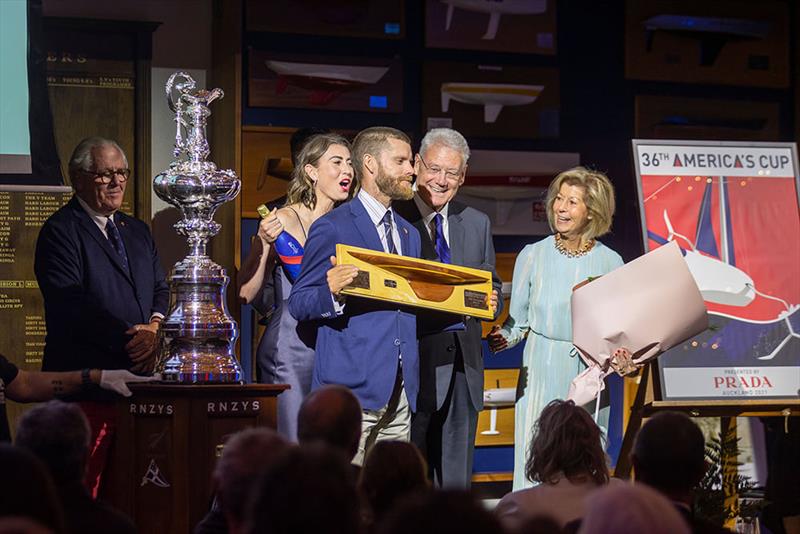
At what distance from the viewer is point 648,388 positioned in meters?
5.14

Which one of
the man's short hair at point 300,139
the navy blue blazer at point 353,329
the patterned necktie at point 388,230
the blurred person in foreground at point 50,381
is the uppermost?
the man's short hair at point 300,139

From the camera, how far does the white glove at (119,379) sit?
389 centimetres

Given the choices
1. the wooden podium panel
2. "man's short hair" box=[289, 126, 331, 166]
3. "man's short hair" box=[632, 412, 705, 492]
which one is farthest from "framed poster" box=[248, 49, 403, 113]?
"man's short hair" box=[632, 412, 705, 492]

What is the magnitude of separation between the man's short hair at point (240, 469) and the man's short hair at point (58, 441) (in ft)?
1.30

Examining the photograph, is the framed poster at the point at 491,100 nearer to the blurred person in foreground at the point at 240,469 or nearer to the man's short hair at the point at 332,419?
the man's short hair at the point at 332,419

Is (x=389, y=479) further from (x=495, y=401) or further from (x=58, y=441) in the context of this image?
(x=495, y=401)

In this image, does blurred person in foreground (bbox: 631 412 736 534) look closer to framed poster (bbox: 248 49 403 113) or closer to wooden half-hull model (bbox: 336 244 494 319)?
wooden half-hull model (bbox: 336 244 494 319)

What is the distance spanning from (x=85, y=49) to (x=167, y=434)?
7.88 feet

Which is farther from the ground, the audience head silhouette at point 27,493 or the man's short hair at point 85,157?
the man's short hair at point 85,157

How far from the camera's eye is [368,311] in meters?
4.15

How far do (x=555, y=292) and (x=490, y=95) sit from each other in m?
1.73

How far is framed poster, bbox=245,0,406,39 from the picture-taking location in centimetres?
580

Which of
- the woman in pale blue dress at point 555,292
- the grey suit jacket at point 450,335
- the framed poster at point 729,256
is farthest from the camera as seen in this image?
the framed poster at point 729,256

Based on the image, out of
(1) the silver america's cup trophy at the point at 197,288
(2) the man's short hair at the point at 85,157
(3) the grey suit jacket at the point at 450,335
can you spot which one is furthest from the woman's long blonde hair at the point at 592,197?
(2) the man's short hair at the point at 85,157
